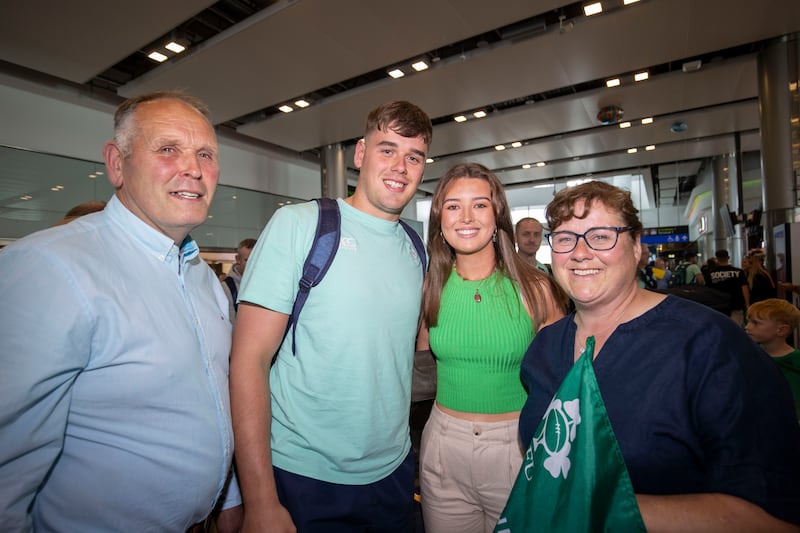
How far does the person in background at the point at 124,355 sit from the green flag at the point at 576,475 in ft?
3.05

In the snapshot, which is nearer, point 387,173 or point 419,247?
point 387,173

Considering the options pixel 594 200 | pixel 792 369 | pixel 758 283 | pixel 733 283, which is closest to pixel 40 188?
pixel 594 200

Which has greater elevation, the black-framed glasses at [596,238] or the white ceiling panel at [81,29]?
the white ceiling panel at [81,29]

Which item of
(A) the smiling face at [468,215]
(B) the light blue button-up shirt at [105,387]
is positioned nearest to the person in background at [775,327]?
(A) the smiling face at [468,215]

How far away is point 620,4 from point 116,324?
623 centimetres

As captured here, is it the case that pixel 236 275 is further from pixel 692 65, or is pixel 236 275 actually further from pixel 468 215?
pixel 692 65

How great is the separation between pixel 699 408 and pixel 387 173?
1314 millimetres

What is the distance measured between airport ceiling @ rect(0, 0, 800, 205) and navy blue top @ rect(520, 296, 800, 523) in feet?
16.2

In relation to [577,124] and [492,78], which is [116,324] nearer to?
[492,78]

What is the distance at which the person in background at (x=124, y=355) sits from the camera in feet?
3.16

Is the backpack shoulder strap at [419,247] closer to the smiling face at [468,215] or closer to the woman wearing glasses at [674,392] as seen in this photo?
the smiling face at [468,215]

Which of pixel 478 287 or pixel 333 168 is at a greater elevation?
pixel 333 168

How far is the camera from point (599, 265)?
136 centimetres

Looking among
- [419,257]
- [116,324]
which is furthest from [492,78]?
[116,324]
